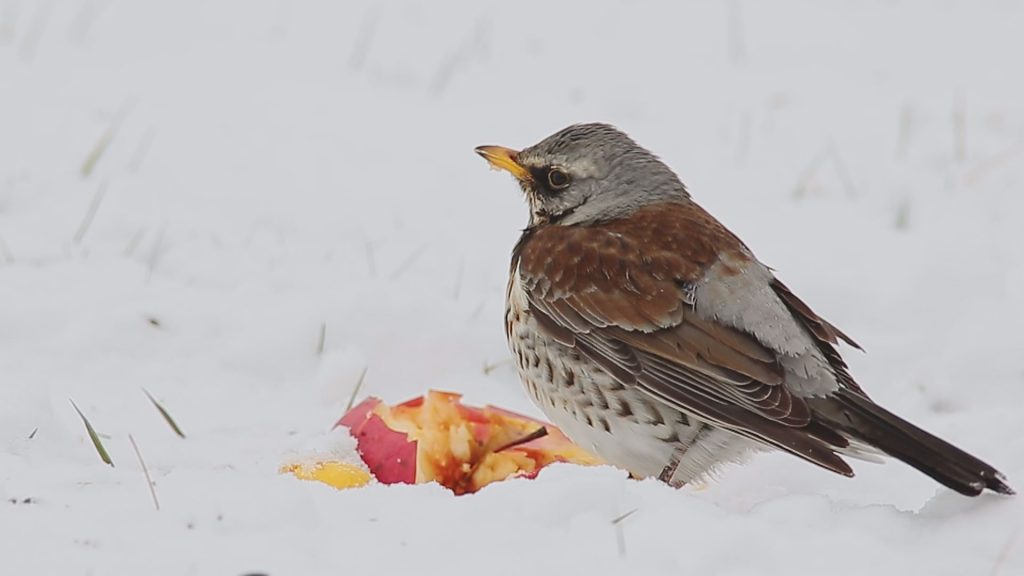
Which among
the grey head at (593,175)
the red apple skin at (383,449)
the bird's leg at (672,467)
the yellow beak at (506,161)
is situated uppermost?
the grey head at (593,175)

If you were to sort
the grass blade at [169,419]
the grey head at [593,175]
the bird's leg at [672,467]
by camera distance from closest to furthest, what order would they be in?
the bird's leg at [672,467] < the grass blade at [169,419] < the grey head at [593,175]

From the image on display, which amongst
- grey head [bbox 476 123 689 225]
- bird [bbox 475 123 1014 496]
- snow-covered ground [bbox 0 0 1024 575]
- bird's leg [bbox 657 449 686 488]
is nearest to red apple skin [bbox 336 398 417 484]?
snow-covered ground [bbox 0 0 1024 575]

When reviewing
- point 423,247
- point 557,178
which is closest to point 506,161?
point 557,178

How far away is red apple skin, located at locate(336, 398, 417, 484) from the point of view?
4.19 metres

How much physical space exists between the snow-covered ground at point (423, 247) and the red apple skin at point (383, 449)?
196mm

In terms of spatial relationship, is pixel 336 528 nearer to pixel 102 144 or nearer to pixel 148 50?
pixel 102 144

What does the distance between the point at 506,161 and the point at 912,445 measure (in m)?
1.89

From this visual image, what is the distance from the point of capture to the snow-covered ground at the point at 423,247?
3348 mm

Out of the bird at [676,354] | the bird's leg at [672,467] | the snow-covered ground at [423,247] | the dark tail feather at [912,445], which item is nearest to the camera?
the snow-covered ground at [423,247]

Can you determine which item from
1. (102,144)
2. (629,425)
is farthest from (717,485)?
Result: (102,144)

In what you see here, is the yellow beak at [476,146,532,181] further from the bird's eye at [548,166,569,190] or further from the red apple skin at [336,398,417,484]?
the red apple skin at [336,398,417,484]

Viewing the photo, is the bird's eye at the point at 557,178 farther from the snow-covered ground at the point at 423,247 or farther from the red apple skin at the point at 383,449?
the red apple skin at the point at 383,449

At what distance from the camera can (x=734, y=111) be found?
8430mm

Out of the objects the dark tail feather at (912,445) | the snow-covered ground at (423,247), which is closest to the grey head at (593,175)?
the snow-covered ground at (423,247)
